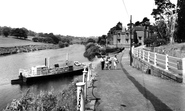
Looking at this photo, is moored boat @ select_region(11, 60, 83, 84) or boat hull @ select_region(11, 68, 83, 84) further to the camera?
moored boat @ select_region(11, 60, 83, 84)

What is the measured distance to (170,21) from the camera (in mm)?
47250

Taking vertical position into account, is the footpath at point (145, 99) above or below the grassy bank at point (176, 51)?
below

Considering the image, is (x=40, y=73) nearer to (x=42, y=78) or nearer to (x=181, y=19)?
(x=42, y=78)

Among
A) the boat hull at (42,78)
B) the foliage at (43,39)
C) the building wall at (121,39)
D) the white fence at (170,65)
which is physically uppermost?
→ the foliage at (43,39)

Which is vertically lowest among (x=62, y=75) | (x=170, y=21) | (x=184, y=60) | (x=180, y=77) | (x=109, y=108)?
(x=62, y=75)

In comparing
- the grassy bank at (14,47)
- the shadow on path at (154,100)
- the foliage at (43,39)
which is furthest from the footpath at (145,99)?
the foliage at (43,39)

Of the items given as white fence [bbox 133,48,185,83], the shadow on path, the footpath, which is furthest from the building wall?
the shadow on path

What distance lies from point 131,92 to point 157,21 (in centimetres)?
4739

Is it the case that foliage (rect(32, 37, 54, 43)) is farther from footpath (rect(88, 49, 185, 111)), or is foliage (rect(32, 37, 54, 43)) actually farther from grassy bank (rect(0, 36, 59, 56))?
footpath (rect(88, 49, 185, 111))

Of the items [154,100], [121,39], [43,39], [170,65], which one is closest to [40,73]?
[170,65]

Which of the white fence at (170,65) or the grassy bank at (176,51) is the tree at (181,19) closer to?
the grassy bank at (176,51)

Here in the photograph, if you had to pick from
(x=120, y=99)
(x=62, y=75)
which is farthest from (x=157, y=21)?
(x=120, y=99)

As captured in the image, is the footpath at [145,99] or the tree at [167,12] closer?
the footpath at [145,99]

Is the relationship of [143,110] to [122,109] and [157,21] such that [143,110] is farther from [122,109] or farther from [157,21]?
[157,21]
